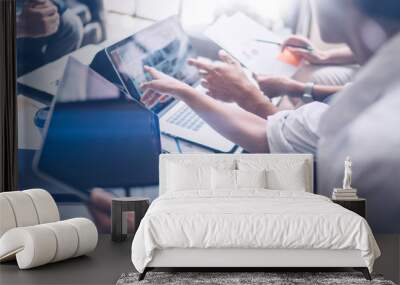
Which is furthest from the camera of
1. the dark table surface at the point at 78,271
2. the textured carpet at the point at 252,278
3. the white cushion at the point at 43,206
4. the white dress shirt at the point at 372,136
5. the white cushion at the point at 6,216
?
the white dress shirt at the point at 372,136

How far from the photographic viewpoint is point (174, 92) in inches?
290

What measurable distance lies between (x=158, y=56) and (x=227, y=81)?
846 millimetres

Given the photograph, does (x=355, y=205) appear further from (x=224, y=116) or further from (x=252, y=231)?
(x=252, y=231)

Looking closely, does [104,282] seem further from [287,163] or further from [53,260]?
[287,163]

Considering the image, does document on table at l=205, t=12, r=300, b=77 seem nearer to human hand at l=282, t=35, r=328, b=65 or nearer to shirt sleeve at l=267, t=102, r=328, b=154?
human hand at l=282, t=35, r=328, b=65

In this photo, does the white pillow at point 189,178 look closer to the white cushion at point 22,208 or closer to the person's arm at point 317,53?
the white cushion at point 22,208

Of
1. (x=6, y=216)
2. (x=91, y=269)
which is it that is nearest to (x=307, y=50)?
(x=91, y=269)

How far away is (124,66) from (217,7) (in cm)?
127

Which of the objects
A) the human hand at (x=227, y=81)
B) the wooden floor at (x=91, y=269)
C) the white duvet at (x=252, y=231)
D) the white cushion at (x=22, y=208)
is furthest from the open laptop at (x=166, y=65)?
the white duvet at (x=252, y=231)

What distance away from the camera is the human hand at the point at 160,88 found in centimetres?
736

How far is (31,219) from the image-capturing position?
5.66 metres

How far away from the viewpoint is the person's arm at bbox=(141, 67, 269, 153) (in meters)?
7.34

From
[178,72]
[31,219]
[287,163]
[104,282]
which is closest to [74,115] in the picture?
[178,72]

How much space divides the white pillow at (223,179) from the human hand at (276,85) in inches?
46.8
